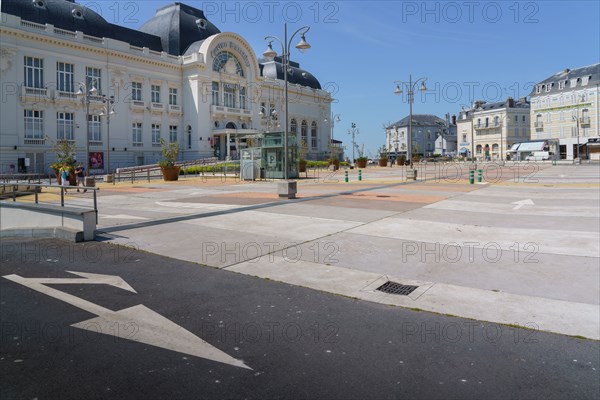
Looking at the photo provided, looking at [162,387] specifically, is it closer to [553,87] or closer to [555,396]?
[555,396]

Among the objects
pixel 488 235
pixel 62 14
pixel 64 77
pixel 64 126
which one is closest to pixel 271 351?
pixel 488 235

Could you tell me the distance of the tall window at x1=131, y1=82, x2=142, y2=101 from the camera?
180 feet

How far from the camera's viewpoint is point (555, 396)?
3264mm

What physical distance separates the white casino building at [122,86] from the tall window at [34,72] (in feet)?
0.34

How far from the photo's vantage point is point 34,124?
45.4 meters

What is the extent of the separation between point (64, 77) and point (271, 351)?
175ft

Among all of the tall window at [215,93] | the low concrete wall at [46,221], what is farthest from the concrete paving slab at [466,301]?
the tall window at [215,93]

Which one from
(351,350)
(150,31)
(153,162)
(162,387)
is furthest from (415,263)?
(150,31)

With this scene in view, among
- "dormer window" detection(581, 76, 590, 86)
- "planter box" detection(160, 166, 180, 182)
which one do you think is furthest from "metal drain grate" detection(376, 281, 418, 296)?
"dormer window" detection(581, 76, 590, 86)

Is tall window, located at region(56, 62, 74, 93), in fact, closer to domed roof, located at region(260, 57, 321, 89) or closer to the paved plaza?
domed roof, located at region(260, 57, 321, 89)

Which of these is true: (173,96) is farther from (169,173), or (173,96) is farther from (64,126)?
(169,173)

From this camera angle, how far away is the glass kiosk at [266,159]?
31.4 metres

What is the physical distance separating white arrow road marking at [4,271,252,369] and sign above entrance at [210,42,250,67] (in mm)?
60161

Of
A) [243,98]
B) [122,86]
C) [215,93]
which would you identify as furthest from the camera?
[243,98]
